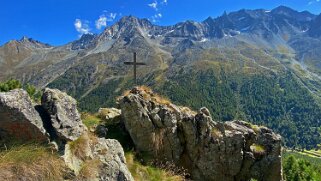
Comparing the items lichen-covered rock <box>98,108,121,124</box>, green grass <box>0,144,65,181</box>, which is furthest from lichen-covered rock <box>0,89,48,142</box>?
lichen-covered rock <box>98,108,121,124</box>

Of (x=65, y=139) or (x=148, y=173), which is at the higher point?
(x=65, y=139)

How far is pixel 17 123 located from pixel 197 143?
1369cm

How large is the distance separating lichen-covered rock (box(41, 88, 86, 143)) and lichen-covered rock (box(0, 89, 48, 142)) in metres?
1.13

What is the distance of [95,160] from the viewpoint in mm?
16734

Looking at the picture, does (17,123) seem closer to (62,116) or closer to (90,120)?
(62,116)

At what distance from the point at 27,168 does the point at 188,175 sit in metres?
13.8

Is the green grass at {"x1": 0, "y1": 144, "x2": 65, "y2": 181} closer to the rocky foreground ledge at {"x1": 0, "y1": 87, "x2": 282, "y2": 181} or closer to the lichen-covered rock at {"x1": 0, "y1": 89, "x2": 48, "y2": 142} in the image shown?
the lichen-covered rock at {"x1": 0, "y1": 89, "x2": 48, "y2": 142}

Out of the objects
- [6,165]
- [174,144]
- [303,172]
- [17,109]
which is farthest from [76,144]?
[303,172]

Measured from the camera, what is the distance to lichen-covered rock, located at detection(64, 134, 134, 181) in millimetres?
15820

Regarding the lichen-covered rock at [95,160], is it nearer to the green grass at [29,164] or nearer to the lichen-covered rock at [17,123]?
the green grass at [29,164]

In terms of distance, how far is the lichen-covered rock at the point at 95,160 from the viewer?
51.9 feet

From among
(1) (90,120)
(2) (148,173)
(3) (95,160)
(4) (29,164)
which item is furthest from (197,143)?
(4) (29,164)

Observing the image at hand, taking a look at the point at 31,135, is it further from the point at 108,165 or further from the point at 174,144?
the point at 174,144

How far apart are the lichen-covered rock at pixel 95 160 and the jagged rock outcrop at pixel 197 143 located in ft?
21.4
